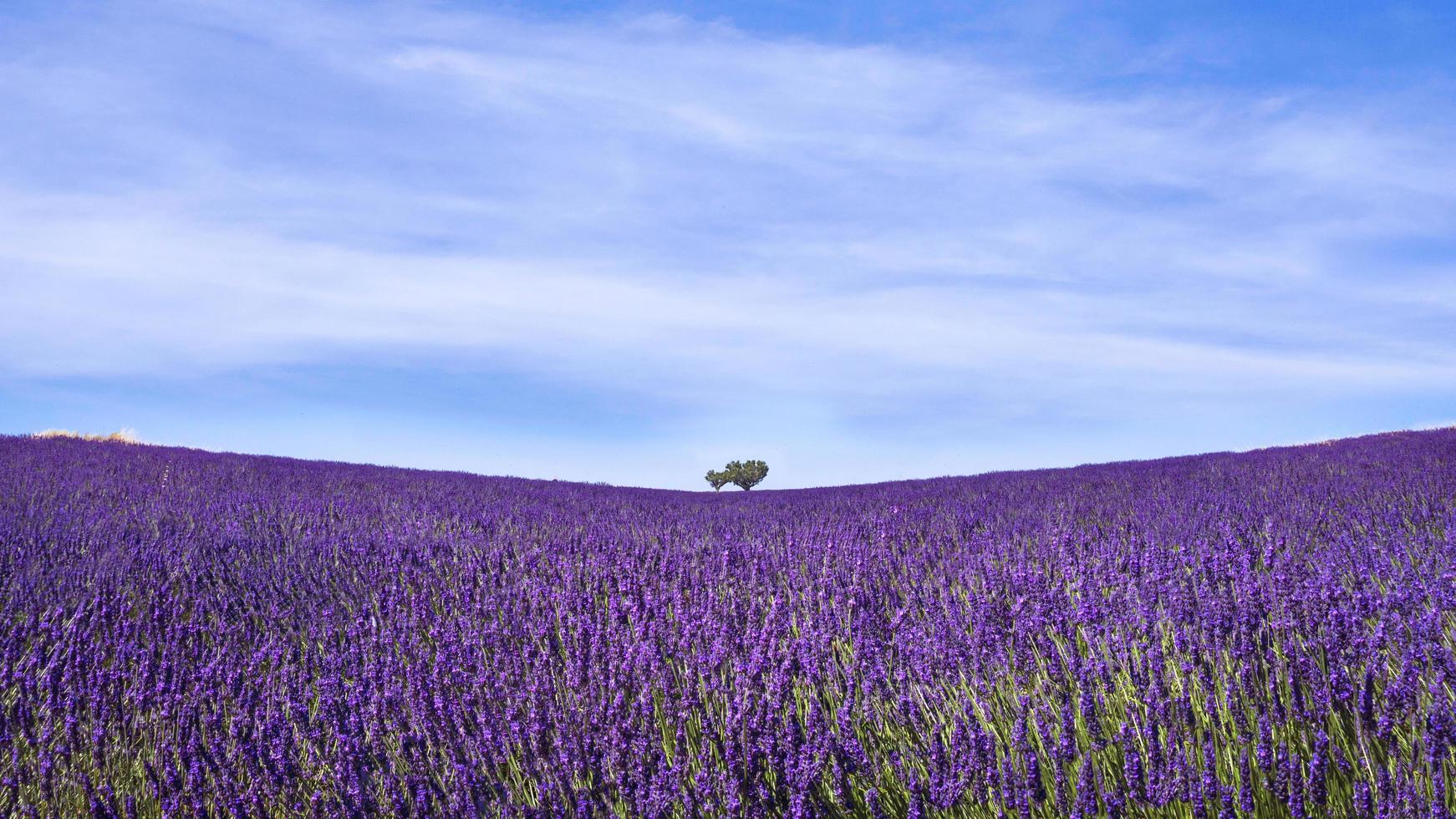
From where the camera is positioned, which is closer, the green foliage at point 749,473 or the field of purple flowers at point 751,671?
the field of purple flowers at point 751,671

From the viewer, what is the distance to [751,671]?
2.20 metres

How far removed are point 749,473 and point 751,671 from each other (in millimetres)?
17006

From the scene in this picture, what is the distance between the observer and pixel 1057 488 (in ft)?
23.5

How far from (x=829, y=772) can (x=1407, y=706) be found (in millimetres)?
1075

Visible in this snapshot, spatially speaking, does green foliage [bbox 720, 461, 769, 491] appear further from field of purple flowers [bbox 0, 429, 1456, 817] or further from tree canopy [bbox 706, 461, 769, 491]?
field of purple flowers [bbox 0, 429, 1456, 817]

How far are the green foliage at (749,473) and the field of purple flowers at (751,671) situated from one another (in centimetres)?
1437

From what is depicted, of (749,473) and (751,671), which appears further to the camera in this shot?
(749,473)

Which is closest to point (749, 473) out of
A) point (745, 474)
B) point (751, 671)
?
point (745, 474)

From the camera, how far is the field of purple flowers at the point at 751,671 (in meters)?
1.69

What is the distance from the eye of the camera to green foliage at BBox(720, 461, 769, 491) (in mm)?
19188

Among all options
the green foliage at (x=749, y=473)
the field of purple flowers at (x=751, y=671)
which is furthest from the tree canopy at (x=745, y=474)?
the field of purple flowers at (x=751, y=671)

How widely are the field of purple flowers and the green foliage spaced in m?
14.4

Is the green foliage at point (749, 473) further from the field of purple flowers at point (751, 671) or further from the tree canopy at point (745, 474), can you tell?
the field of purple flowers at point (751, 671)

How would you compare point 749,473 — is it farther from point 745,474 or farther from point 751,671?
point 751,671
